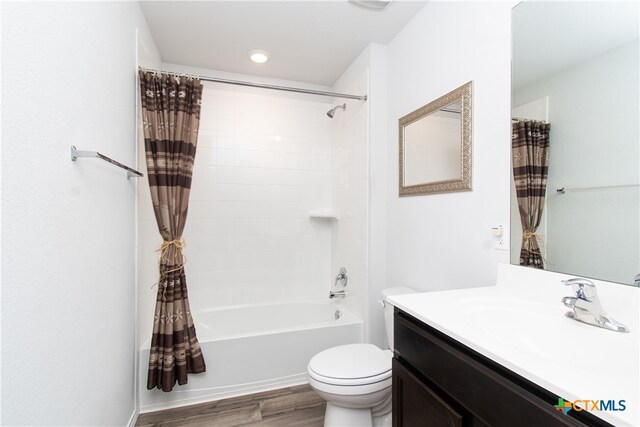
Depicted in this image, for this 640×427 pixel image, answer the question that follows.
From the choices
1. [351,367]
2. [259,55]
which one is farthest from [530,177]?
[259,55]

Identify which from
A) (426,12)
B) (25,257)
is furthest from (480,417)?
(426,12)

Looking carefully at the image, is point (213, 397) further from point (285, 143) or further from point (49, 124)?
point (285, 143)

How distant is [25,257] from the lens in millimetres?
734

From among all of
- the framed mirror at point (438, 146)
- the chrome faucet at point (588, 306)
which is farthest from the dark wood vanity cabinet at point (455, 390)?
the framed mirror at point (438, 146)

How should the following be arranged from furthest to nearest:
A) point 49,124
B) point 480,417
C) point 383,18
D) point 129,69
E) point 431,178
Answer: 1. point 383,18
2. point 431,178
3. point 129,69
4. point 49,124
5. point 480,417

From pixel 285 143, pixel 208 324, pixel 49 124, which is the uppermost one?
pixel 285 143

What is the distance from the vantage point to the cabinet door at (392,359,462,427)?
0.83 metres

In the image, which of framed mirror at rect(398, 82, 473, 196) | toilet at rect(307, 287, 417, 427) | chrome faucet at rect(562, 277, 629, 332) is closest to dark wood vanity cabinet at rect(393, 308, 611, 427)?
toilet at rect(307, 287, 417, 427)

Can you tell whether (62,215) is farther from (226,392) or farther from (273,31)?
(273,31)

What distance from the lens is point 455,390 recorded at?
2.64ft

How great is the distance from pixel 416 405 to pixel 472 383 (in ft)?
0.99

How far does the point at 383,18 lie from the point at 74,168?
1.89 metres

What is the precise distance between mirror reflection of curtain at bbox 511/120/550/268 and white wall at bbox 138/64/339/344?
1.92 meters

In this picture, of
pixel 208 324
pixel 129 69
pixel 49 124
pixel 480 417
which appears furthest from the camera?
pixel 208 324
